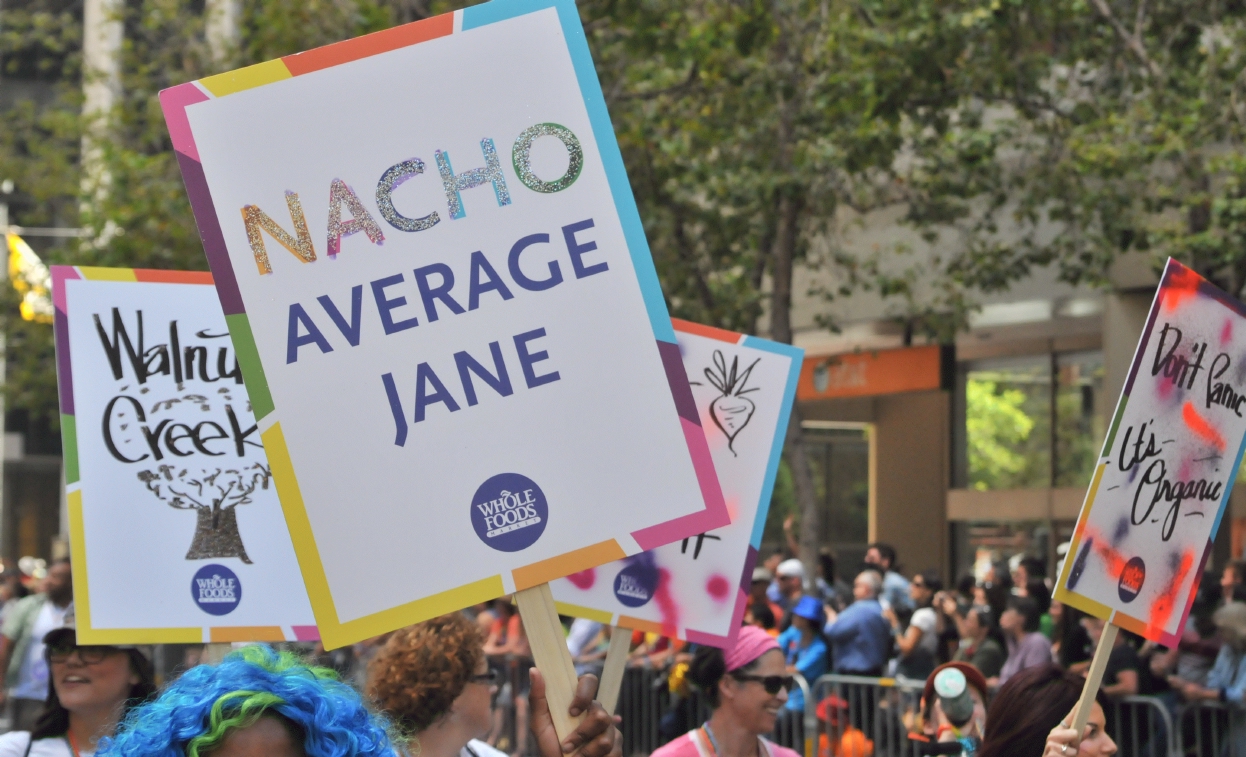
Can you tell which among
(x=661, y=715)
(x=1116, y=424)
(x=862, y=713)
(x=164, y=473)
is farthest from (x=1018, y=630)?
(x=164, y=473)

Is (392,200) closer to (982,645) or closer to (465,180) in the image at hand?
(465,180)

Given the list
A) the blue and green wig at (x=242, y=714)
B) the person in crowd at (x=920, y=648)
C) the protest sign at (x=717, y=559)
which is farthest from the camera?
the person in crowd at (x=920, y=648)

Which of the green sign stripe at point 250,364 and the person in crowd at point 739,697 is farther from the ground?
the green sign stripe at point 250,364

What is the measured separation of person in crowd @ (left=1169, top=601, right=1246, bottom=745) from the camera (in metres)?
8.71

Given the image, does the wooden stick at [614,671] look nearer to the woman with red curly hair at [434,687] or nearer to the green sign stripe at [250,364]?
the woman with red curly hair at [434,687]

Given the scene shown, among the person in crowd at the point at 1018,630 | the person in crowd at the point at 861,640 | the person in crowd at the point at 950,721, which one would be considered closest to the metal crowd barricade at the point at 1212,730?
the person in crowd at the point at 1018,630

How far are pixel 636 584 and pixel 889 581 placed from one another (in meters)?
8.62

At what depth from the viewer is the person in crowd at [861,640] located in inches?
431

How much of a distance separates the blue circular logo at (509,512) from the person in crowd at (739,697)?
206 centimetres

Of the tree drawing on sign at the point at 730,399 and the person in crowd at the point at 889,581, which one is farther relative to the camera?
the person in crowd at the point at 889,581

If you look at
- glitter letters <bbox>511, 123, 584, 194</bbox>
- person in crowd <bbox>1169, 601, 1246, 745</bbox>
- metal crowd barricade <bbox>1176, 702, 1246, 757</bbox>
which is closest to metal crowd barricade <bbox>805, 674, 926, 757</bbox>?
metal crowd barricade <bbox>1176, 702, 1246, 757</bbox>

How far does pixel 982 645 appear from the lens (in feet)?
32.3

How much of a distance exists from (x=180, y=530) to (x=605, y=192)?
7.07ft

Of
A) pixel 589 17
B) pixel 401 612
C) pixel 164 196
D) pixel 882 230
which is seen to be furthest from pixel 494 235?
pixel 882 230
